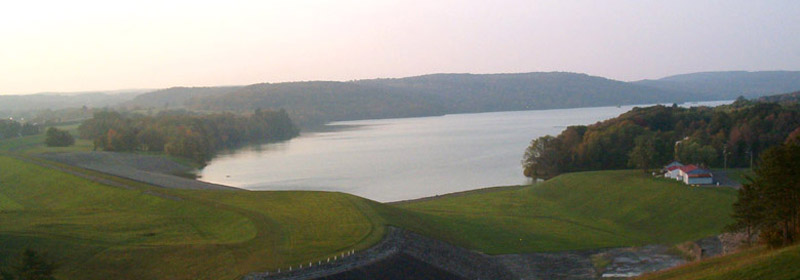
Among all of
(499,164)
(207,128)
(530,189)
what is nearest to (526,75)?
(207,128)

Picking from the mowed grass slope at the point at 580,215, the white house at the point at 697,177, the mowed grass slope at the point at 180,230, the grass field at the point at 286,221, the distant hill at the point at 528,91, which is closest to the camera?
the mowed grass slope at the point at 180,230

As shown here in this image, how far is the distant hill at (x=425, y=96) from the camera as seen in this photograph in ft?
477

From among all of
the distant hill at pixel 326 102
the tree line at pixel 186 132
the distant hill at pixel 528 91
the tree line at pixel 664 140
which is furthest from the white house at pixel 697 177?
the distant hill at pixel 528 91

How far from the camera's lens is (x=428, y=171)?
159 feet

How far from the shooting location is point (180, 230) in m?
23.3

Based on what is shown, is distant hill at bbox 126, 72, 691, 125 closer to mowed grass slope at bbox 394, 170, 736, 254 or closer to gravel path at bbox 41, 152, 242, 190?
gravel path at bbox 41, 152, 242, 190

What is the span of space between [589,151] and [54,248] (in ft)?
116

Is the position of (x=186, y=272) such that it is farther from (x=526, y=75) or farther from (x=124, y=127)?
(x=526, y=75)

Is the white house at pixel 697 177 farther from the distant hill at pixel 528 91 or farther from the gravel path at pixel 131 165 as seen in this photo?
the distant hill at pixel 528 91

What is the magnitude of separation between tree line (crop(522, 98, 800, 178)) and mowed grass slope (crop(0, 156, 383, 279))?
21334mm

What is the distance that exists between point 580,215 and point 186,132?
154 ft

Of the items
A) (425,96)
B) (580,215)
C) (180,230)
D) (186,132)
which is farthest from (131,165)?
(425,96)

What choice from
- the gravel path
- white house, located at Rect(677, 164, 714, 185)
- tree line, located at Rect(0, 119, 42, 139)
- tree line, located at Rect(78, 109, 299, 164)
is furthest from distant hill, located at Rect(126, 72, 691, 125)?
white house, located at Rect(677, 164, 714, 185)

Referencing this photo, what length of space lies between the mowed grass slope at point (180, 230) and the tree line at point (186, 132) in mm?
29551
